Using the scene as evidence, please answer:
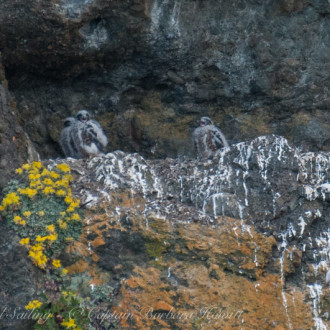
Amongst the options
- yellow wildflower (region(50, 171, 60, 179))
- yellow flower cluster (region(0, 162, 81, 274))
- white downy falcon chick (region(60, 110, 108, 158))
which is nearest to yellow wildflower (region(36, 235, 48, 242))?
yellow flower cluster (region(0, 162, 81, 274))

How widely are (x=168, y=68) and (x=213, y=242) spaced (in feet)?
9.91

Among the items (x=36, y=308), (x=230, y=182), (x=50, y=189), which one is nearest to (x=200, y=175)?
(x=230, y=182)

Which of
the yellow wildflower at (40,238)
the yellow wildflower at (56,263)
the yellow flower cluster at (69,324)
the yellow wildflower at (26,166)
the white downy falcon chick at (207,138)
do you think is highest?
the white downy falcon chick at (207,138)

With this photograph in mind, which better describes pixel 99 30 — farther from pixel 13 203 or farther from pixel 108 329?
pixel 108 329

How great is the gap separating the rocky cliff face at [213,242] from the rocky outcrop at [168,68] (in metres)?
1.82

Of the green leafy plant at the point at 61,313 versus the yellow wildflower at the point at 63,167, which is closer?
the green leafy plant at the point at 61,313

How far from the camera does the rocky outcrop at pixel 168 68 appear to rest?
9922 mm

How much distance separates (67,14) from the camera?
31.6ft

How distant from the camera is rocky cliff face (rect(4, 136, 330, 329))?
7.99m

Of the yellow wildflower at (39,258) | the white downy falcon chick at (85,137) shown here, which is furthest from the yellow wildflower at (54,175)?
the white downy falcon chick at (85,137)

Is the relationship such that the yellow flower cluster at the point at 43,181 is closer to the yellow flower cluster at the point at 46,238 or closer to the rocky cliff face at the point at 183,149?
the rocky cliff face at the point at 183,149

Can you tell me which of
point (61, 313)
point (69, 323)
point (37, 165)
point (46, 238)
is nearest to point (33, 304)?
point (61, 313)

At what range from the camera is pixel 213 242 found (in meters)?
8.19

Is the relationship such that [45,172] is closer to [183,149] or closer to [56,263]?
[56,263]
